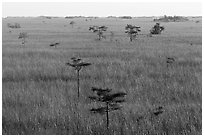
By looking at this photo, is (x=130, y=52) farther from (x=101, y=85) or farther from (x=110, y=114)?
(x=110, y=114)

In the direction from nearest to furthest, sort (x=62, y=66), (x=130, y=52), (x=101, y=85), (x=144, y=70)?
(x=101, y=85) < (x=144, y=70) < (x=62, y=66) < (x=130, y=52)

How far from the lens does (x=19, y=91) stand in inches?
340

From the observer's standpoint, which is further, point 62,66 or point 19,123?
point 62,66

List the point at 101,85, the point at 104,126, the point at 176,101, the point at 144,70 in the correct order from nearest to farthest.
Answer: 1. the point at 104,126
2. the point at 176,101
3. the point at 101,85
4. the point at 144,70

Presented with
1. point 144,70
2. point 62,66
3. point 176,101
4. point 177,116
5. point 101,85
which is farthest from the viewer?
point 62,66

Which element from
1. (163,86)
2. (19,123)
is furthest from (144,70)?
(19,123)

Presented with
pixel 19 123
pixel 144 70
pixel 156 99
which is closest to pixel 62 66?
pixel 144 70

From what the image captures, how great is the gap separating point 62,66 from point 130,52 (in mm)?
4815

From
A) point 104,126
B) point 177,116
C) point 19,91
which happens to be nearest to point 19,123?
point 104,126

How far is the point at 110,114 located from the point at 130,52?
31.6 ft

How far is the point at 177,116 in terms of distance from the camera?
6.56m

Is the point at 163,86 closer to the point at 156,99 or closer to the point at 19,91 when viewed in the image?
the point at 156,99

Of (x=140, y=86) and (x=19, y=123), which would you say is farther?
(x=140, y=86)

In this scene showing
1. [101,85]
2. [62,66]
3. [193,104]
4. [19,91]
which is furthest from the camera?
[62,66]
